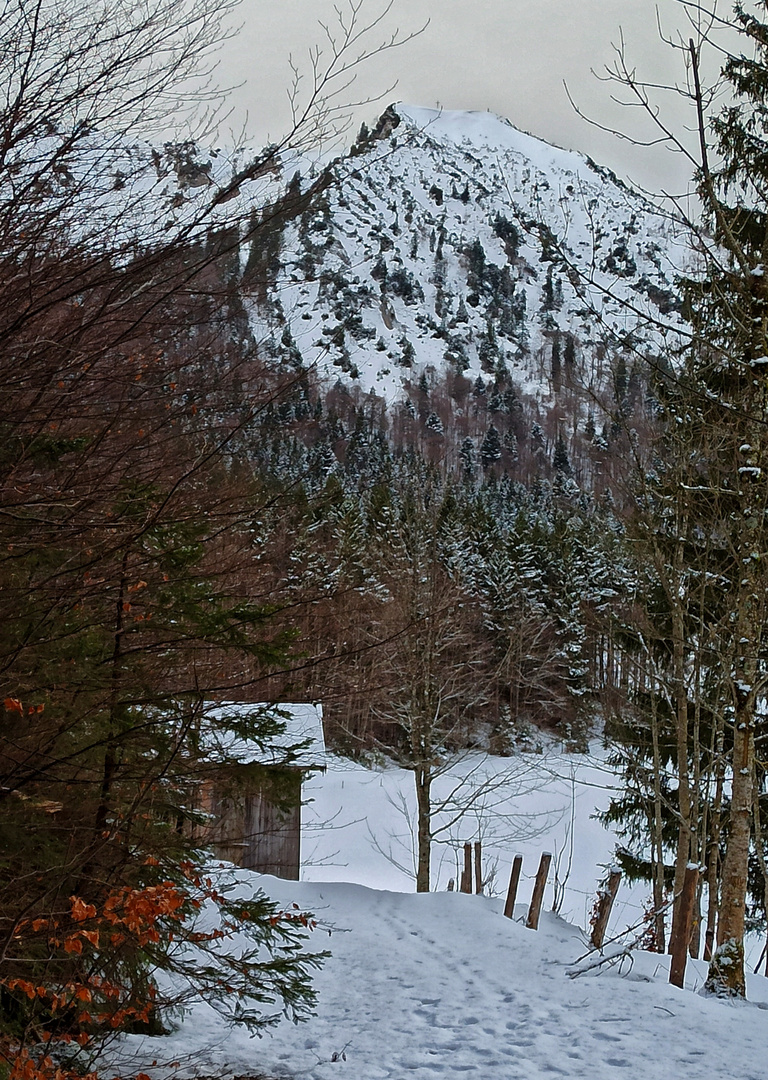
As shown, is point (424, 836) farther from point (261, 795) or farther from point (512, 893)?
point (261, 795)

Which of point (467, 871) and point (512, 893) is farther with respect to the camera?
point (467, 871)

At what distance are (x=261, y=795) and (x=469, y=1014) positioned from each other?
218 centimetres

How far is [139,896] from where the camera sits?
3.22 m

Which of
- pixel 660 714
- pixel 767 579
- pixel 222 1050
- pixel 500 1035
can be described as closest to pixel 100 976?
pixel 222 1050

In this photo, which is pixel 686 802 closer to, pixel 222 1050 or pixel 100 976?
pixel 222 1050

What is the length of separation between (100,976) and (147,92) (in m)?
3.74

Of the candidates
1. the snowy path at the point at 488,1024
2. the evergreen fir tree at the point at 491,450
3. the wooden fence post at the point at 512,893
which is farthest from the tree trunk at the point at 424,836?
the evergreen fir tree at the point at 491,450

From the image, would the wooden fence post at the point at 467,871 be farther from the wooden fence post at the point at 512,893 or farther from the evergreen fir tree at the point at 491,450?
the evergreen fir tree at the point at 491,450

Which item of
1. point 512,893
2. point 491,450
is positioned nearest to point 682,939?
point 512,893

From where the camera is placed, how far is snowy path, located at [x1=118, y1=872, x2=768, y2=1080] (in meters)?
4.95

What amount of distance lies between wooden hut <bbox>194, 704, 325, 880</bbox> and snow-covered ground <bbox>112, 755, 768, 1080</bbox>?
89cm

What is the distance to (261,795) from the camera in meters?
5.48

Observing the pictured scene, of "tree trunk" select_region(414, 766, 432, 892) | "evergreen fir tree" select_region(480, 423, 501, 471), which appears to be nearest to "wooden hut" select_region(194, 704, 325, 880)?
"tree trunk" select_region(414, 766, 432, 892)

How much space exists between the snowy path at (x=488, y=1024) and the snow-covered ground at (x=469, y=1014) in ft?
0.04
